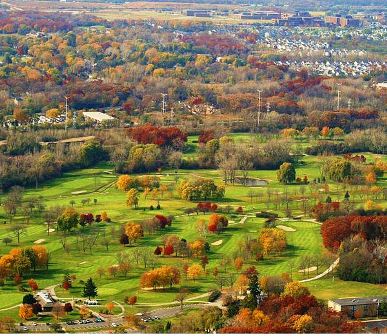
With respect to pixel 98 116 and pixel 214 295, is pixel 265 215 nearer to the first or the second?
pixel 214 295

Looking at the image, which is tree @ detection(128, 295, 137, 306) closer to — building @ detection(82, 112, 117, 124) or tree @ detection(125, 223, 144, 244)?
tree @ detection(125, 223, 144, 244)

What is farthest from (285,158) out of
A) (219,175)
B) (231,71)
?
(231,71)

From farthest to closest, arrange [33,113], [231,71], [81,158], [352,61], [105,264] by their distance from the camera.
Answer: [352,61] → [231,71] → [33,113] → [81,158] → [105,264]

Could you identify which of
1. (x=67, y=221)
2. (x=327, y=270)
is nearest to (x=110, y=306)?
(x=327, y=270)

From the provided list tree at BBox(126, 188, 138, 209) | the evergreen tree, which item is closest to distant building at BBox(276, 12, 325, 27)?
tree at BBox(126, 188, 138, 209)

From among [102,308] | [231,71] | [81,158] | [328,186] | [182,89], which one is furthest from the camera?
[231,71]

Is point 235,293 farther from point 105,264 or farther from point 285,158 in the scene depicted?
point 285,158

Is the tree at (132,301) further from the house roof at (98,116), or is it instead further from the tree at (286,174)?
the house roof at (98,116)
